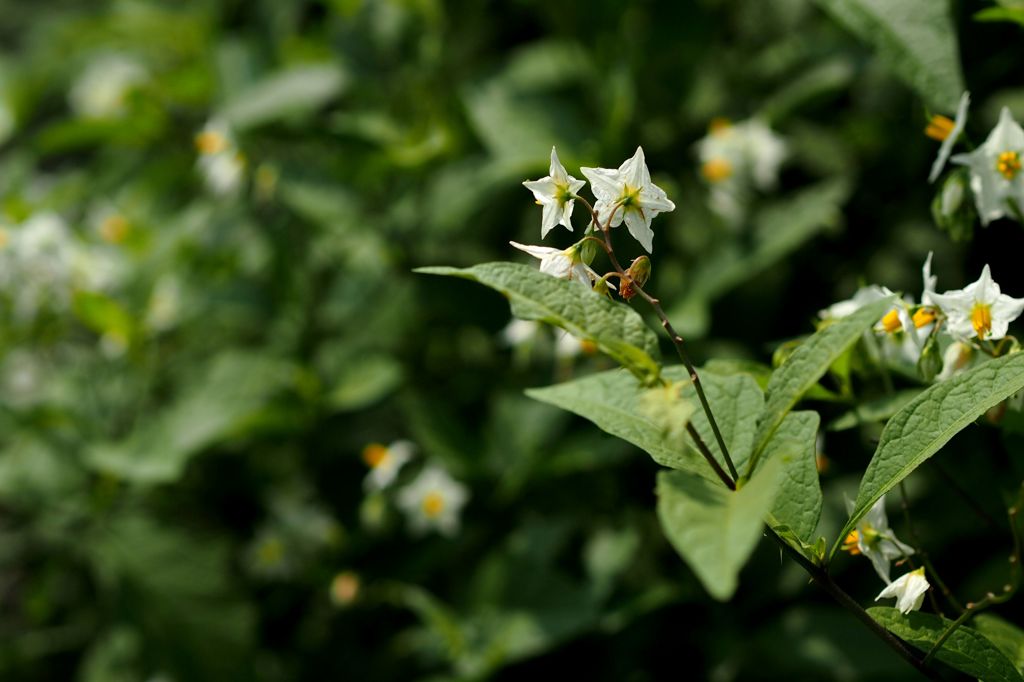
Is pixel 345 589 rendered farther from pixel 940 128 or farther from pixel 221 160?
pixel 940 128

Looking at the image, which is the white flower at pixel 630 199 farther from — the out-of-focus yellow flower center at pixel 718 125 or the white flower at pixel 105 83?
the white flower at pixel 105 83

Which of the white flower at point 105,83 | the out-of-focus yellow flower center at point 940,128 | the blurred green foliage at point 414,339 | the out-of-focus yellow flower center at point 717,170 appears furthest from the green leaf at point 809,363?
the white flower at point 105,83

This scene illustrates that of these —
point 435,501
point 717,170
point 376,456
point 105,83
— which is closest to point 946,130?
point 717,170

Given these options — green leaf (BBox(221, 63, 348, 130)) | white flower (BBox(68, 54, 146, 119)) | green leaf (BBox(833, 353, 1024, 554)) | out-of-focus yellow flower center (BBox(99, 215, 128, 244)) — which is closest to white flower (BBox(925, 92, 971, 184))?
green leaf (BBox(833, 353, 1024, 554))

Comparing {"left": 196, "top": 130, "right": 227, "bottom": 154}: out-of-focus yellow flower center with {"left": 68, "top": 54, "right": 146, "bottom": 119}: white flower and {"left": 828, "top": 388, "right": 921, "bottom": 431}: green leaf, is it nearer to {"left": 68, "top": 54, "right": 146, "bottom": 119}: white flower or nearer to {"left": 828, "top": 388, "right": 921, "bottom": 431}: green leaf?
{"left": 68, "top": 54, "right": 146, "bottom": 119}: white flower

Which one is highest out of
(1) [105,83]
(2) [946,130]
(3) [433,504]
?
(2) [946,130]

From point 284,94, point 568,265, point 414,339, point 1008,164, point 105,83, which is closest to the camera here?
point 568,265

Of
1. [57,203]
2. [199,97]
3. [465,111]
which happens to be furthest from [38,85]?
[465,111]
